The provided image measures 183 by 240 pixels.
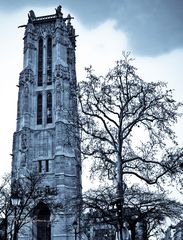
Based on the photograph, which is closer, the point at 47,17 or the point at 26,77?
the point at 26,77

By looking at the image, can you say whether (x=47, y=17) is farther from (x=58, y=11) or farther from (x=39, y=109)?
(x=39, y=109)

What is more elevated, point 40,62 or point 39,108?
point 40,62

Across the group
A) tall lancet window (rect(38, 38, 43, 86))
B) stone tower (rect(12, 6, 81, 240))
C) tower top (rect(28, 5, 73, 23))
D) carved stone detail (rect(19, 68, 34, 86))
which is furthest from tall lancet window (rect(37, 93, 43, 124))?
tower top (rect(28, 5, 73, 23))

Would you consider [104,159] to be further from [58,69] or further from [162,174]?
[58,69]

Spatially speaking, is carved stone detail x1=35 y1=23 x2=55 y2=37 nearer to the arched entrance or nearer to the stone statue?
the stone statue

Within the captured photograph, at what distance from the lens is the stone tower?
40562mm

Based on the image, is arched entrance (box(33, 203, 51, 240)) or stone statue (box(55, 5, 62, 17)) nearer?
arched entrance (box(33, 203, 51, 240))

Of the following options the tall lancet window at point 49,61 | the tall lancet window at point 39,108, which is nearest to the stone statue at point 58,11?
the tall lancet window at point 49,61

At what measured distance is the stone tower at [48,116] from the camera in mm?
40562

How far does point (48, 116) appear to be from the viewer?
47031 mm

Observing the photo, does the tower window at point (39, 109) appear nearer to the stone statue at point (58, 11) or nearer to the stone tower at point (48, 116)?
the stone tower at point (48, 116)

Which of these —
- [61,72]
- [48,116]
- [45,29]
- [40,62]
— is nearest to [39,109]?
[48,116]

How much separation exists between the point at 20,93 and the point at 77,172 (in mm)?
13594

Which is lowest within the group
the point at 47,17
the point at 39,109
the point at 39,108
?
the point at 39,109
